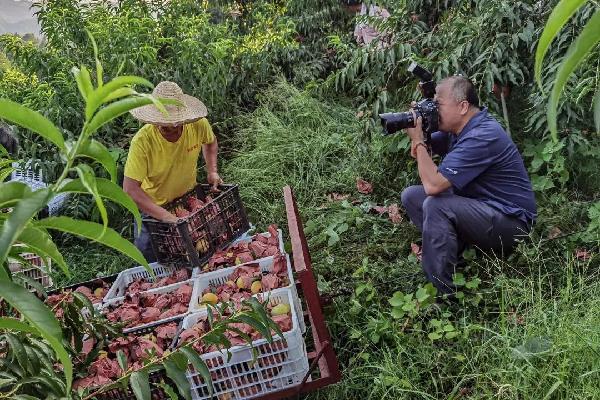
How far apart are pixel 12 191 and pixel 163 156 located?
2.43 metres

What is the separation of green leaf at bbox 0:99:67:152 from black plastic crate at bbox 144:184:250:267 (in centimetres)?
187

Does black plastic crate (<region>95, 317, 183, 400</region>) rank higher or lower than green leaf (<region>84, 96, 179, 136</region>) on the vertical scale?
lower

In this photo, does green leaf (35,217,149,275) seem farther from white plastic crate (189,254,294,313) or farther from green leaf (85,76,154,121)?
white plastic crate (189,254,294,313)

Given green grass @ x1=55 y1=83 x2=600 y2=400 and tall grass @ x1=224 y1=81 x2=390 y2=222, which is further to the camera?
tall grass @ x1=224 y1=81 x2=390 y2=222

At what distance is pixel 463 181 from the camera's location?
2721 mm

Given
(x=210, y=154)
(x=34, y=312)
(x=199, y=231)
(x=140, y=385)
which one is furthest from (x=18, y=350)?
(x=210, y=154)

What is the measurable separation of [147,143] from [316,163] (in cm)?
158

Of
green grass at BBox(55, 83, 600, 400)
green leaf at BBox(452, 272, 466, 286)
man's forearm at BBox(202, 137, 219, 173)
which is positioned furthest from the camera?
man's forearm at BBox(202, 137, 219, 173)

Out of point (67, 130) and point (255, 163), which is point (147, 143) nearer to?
point (67, 130)

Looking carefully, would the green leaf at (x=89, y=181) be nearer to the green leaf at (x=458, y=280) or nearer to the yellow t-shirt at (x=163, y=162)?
the green leaf at (x=458, y=280)

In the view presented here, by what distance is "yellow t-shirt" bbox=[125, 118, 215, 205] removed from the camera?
9.96ft

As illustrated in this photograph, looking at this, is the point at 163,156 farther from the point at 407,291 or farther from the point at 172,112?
the point at 407,291

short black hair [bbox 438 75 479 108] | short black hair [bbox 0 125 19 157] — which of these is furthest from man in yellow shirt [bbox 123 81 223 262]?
short black hair [bbox 438 75 479 108]

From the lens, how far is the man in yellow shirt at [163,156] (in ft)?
9.67
